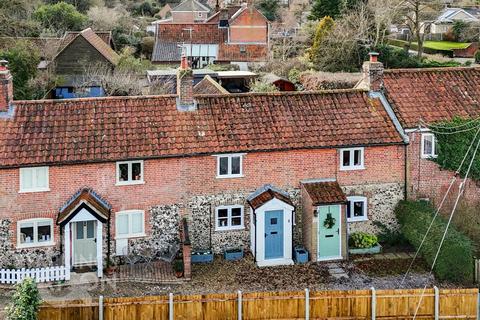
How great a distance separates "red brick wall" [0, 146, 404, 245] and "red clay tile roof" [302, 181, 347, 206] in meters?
0.43

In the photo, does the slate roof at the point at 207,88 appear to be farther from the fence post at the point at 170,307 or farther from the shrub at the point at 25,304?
the shrub at the point at 25,304

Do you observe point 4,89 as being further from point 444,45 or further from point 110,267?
point 444,45

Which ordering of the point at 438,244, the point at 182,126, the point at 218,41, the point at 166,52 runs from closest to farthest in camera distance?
the point at 438,244, the point at 182,126, the point at 166,52, the point at 218,41

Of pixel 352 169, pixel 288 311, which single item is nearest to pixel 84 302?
pixel 288 311

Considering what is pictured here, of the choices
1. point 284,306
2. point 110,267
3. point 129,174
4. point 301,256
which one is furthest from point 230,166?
point 284,306

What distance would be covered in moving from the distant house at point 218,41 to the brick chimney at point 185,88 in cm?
4498

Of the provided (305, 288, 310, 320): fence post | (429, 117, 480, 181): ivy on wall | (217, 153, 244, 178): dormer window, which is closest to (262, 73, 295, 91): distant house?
(429, 117, 480, 181): ivy on wall

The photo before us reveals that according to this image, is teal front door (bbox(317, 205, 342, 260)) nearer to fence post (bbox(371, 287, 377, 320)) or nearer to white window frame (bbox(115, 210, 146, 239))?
fence post (bbox(371, 287, 377, 320))

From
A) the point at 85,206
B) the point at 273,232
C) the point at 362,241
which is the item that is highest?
the point at 85,206

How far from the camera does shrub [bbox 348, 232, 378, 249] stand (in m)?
30.7

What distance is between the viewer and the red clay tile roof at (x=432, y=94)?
32.4 m

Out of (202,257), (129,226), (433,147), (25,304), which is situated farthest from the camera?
(433,147)

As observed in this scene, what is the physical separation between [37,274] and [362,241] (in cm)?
1451

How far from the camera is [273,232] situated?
29734mm
